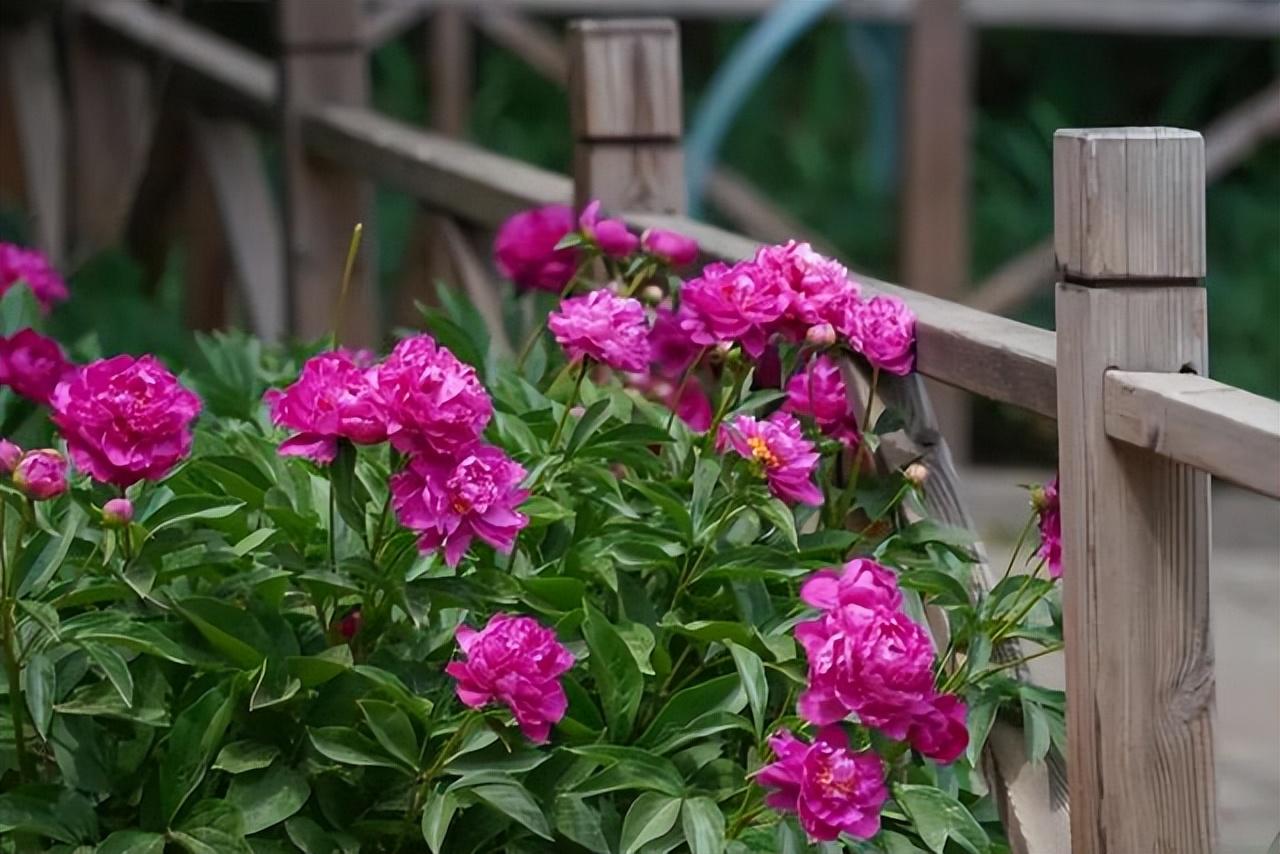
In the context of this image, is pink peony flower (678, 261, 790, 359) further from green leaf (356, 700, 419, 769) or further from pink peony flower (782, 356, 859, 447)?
green leaf (356, 700, 419, 769)

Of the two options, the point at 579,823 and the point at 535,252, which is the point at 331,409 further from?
the point at 535,252

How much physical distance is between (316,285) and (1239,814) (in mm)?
1853

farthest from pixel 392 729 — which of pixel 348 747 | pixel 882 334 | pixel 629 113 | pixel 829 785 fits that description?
pixel 629 113

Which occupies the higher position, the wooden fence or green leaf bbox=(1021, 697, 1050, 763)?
the wooden fence

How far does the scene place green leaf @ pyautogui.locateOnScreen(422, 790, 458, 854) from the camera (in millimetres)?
1766

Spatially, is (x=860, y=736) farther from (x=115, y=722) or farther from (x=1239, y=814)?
(x=1239, y=814)

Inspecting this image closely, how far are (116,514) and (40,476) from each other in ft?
0.24

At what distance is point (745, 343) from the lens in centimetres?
213

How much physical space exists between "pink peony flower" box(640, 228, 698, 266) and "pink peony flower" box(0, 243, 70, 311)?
77cm

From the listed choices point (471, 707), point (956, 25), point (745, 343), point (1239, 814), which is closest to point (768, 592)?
point (745, 343)

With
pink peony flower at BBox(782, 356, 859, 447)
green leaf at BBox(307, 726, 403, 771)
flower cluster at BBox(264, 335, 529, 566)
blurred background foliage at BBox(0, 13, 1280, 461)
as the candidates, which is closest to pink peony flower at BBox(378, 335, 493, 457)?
flower cluster at BBox(264, 335, 529, 566)

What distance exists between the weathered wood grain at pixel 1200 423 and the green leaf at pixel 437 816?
0.59 m

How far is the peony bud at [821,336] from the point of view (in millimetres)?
2107

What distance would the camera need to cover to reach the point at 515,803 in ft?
6.01
